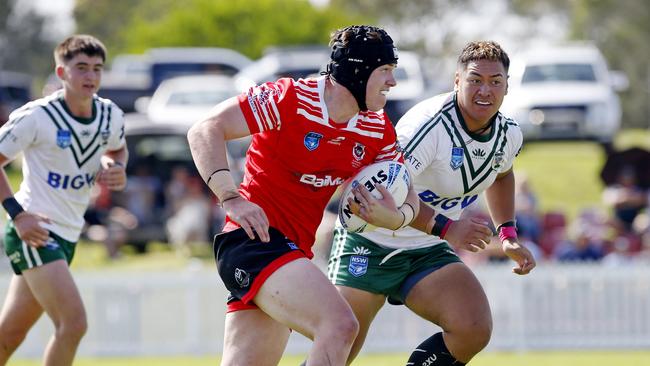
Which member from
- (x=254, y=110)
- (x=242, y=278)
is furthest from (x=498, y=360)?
(x=254, y=110)

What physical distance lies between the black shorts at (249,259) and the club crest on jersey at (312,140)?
44 centimetres

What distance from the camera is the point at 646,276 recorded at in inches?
529

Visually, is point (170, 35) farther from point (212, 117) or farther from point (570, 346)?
point (212, 117)

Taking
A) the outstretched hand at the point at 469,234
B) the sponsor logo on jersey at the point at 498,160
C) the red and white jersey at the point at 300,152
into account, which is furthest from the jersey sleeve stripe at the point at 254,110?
the sponsor logo on jersey at the point at 498,160

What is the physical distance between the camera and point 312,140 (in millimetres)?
6031

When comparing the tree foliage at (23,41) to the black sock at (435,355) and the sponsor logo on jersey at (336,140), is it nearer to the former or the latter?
the black sock at (435,355)

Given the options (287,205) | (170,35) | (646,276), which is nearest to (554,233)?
(646,276)

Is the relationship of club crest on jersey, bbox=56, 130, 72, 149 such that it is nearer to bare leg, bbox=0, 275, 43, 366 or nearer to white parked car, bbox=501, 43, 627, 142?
bare leg, bbox=0, 275, 43, 366

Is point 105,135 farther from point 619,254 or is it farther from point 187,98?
point 187,98

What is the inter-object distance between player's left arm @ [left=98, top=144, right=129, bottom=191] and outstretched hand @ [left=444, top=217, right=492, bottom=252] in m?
2.38

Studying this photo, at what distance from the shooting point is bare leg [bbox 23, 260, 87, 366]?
24.6 ft

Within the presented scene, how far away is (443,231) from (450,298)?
50 centimetres

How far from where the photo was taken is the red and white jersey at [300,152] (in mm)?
5980

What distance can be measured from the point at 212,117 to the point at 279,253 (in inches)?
28.2
